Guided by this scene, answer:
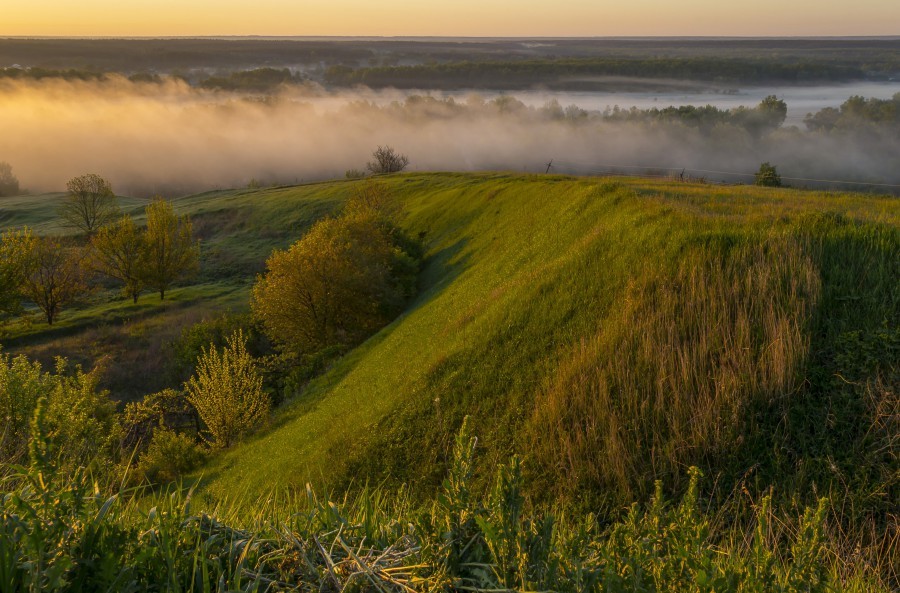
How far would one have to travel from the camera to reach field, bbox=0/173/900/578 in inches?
372

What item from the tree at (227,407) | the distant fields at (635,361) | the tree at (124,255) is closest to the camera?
the distant fields at (635,361)

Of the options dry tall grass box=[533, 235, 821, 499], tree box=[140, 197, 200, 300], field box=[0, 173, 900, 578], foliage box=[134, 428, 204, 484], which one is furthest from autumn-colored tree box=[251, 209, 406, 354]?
tree box=[140, 197, 200, 300]

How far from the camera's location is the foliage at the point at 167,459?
26.6 metres

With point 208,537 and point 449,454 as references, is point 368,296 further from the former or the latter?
point 208,537

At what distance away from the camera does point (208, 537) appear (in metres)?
4.42

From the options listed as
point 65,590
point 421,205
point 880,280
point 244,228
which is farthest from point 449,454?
point 244,228

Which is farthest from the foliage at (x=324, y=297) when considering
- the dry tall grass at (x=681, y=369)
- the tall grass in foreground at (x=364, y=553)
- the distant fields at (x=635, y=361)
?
the tall grass in foreground at (x=364, y=553)

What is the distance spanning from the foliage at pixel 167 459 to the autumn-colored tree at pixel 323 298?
15.6 m

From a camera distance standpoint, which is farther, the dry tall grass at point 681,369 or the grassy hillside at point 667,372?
the dry tall grass at point 681,369

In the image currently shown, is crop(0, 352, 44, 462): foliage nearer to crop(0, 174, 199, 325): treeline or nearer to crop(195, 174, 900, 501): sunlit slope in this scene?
crop(195, 174, 900, 501): sunlit slope

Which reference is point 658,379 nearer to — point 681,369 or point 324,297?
point 681,369

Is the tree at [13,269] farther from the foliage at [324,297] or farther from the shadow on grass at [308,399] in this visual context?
the shadow on grass at [308,399]

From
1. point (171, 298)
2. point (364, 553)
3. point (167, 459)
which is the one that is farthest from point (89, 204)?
point (364, 553)

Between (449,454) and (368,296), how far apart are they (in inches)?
1177
